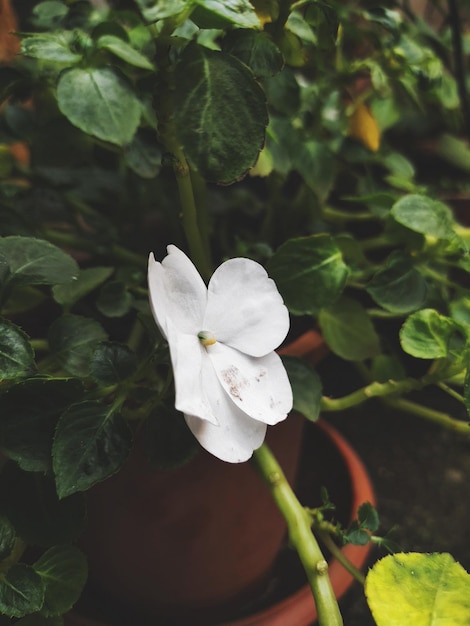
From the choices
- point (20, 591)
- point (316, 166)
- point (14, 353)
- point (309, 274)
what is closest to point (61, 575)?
point (20, 591)

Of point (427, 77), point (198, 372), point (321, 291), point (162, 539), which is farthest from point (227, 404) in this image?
point (427, 77)

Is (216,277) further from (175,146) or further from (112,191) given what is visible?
(112,191)

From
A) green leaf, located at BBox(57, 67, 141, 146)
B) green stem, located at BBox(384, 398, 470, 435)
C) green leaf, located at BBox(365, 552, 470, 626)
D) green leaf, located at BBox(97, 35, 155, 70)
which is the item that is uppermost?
green leaf, located at BBox(97, 35, 155, 70)

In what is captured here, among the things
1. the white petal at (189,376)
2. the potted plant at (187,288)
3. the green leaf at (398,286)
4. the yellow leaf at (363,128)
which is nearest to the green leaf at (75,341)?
the potted plant at (187,288)

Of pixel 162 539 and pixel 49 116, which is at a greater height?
pixel 49 116

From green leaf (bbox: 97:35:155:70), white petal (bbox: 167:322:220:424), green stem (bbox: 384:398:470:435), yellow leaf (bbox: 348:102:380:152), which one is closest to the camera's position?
white petal (bbox: 167:322:220:424)

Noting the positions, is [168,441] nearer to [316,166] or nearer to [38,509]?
[38,509]

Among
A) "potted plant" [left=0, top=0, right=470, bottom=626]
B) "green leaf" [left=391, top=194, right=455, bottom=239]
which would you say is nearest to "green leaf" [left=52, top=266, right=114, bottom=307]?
"potted plant" [left=0, top=0, right=470, bottom=626]

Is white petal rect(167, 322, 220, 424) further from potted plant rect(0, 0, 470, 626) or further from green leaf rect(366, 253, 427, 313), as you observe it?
green leaf rect(366, 253, 427, 313)
